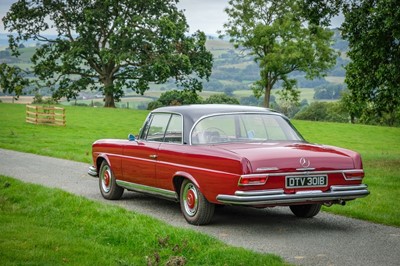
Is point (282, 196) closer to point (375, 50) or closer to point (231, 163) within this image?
point (231, 163)

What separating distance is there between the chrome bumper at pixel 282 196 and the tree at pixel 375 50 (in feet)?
35.5

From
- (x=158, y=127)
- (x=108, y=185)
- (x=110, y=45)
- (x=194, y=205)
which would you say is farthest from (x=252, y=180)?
(x=110, y=45)

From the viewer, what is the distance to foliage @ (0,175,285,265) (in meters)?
7.07

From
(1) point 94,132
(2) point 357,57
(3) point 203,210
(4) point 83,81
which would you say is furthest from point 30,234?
(4) point 83,81

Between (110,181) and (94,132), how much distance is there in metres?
28.4

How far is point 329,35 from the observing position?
6481 centimetres

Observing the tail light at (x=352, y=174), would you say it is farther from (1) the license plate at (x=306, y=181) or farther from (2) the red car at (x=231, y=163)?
(1) the license plate at (x=306, y=181)

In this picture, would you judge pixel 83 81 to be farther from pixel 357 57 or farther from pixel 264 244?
pixel 264 244

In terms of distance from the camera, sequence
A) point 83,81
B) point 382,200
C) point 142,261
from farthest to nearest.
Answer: point 83,81 < point 382,200 < point 142,261

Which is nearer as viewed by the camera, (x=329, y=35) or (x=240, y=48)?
(x=329, y=35)

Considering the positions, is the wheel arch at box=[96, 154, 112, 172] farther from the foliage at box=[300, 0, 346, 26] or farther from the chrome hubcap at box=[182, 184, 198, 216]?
the foliage at box=[300, 0, 346, 26]

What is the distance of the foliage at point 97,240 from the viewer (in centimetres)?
707

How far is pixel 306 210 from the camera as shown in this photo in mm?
10258

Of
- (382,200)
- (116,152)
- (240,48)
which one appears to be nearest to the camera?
(116,152)
